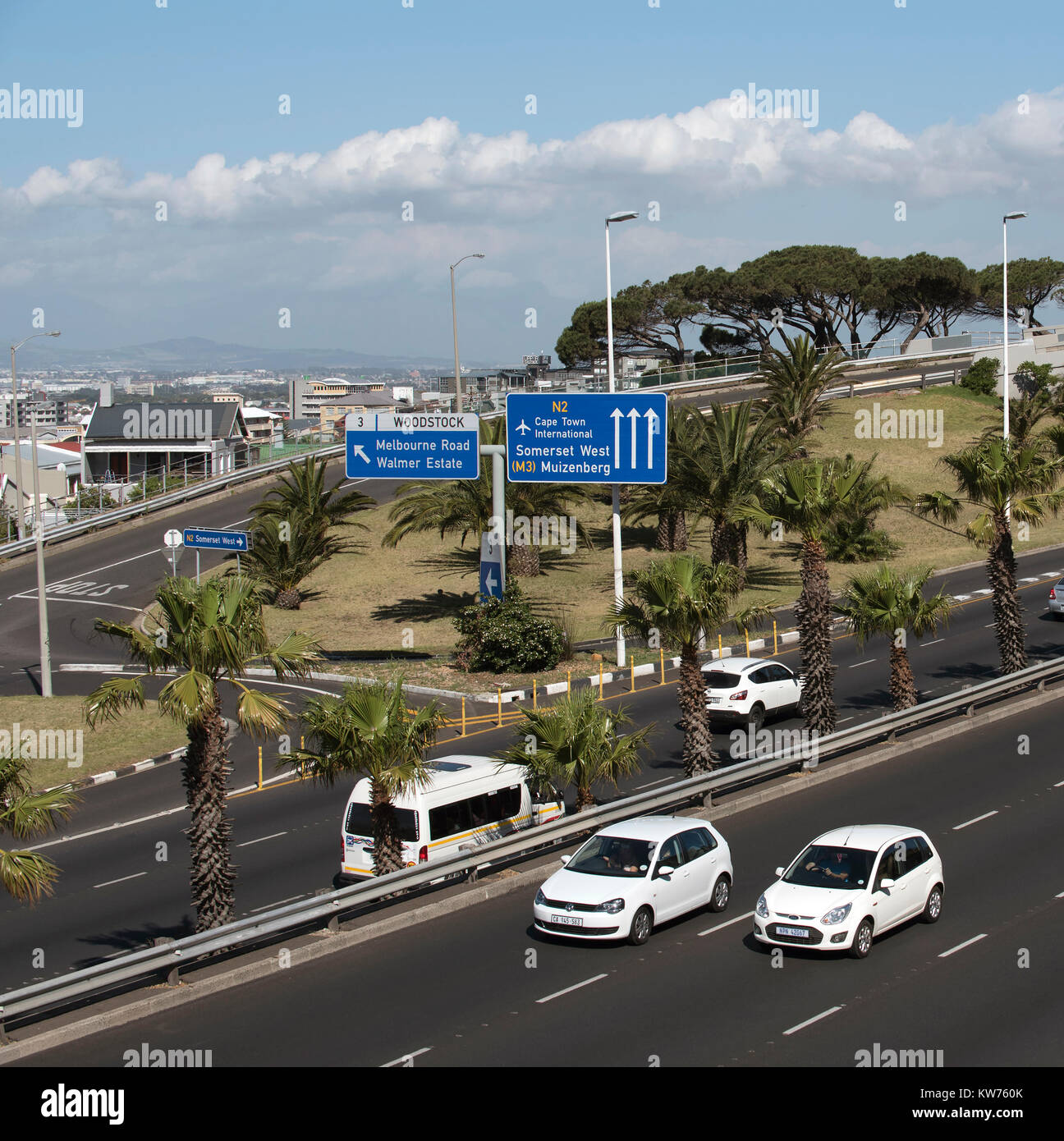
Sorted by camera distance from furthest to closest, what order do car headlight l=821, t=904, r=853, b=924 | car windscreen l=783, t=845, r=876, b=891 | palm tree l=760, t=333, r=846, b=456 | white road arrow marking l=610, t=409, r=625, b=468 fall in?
palm tree l=760, t=333, r=846, b=456 → white road arrow marking l=610, t=409, r=625, b=468 → car windscreen l=783, t=845, r=876, b=891 → car headlight l=821, t=904, r=853, b=924

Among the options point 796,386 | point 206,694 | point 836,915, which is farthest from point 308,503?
point 836,915

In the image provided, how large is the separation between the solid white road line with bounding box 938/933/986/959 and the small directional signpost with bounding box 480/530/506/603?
20.8 m

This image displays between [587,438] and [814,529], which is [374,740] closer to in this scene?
[814,529]

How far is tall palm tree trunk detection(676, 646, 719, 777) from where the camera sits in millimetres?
21656

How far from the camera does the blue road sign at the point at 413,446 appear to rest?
34.0 metres

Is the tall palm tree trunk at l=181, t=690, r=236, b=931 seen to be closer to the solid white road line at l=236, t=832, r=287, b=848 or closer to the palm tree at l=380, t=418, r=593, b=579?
the solid white road line at l=236, t=832, r=287, b=848

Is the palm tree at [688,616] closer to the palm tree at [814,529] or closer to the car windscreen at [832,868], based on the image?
the palm tree at [814,529]

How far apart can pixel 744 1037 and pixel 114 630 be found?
9273mm

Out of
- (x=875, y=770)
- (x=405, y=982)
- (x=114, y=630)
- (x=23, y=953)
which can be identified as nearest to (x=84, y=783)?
(x=23, y=953)

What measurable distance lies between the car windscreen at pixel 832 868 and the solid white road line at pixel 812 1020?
2.04 m

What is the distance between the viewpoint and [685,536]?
47750mm

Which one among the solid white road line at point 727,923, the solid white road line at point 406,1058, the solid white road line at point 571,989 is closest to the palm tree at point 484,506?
the solid white road line at point 727,923

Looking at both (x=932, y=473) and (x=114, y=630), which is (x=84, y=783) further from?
(x=932, y=473)

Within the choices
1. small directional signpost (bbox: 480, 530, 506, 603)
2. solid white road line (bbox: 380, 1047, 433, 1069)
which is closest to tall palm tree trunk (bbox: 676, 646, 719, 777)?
solid white road line (bbox: 380, 1047, 433, 1069)
